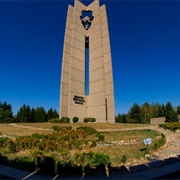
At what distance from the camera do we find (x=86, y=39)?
40.3m

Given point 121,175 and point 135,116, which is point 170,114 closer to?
point 135,116

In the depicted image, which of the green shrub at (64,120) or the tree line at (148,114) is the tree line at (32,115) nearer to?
the tree line at (148,114)

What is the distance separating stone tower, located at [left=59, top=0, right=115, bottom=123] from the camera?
107 feet

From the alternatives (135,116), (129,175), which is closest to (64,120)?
(129,175)

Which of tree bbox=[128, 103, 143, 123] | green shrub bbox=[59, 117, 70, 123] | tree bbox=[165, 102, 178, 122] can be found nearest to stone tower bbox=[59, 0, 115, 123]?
green shrub bbox=[59, 117, 70, 123]

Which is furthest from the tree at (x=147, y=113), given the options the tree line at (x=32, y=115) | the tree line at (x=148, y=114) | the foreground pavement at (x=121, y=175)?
the foreground pavement at (x=121, y=175)

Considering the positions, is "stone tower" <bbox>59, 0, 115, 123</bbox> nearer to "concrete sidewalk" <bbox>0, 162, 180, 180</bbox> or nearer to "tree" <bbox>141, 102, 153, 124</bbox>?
"concrete sidewalk" <bbox>0, 162, 180, 180</bbox>

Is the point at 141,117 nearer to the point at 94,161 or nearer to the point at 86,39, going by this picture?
the point at 86,39

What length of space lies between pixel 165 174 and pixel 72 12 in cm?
3797

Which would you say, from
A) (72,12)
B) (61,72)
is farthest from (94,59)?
(72,12)

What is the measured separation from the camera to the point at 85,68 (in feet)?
123

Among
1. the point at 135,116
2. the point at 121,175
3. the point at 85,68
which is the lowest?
the point at 121,175

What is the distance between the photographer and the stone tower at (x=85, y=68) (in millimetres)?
32531

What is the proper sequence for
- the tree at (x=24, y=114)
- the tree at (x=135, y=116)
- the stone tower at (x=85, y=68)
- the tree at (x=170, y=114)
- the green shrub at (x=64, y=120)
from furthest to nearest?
the tree at (x=135, y=116), the tree at (x=24, y=114), the tree at (x=170, y=114), the stone tower at (x=85, y=68), the green shrub at (x=64, y=120)
